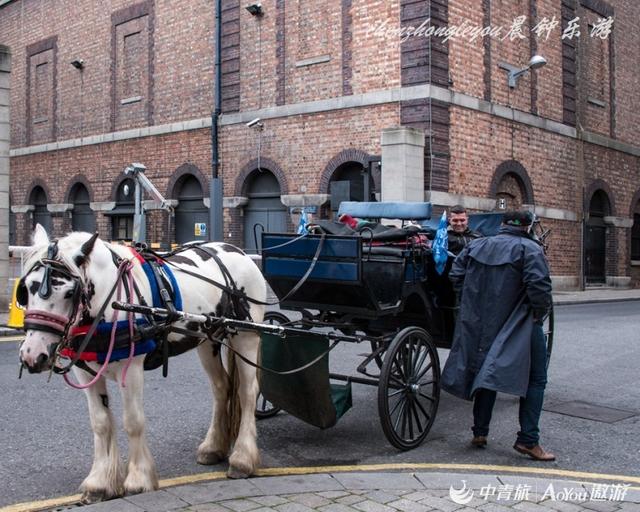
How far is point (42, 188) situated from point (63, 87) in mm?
4028

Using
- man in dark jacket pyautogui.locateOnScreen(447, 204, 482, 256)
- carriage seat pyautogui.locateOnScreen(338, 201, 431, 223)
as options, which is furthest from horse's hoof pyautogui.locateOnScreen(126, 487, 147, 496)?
man in dark jacket pyautogui.locateOnScreen(447, 204, 482, 256)

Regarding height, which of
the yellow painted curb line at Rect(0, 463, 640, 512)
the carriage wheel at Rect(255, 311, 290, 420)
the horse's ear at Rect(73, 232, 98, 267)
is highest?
the horse's ear at Rect(73, 232, 98, 267)

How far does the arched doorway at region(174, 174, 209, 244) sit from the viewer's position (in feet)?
73.4

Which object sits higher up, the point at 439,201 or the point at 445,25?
the point at 445,25

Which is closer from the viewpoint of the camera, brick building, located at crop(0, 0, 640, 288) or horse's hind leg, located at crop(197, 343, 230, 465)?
horse's hind leg, located at crop(197, 343, 230, 465)

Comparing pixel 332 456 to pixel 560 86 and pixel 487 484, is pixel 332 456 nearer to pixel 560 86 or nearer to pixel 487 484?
pixel 487 484

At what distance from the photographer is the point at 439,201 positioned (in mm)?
18125

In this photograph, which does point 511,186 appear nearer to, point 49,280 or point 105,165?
point 105,165

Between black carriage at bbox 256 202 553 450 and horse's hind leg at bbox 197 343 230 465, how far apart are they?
44 cm

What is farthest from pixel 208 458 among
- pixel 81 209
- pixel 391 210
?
pixel 81 209

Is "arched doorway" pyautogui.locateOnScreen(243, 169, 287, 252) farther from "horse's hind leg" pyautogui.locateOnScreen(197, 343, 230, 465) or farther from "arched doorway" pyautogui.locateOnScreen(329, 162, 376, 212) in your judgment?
"horse's hind leg" pyautogui.locateOnScreen(197, 343, 230, 465)

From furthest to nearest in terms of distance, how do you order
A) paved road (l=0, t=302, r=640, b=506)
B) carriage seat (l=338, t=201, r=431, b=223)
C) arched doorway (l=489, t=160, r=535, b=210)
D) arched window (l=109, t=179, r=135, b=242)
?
arched window (l=109, t=179, r=135, b=242)
arched doorway (l=489, t=160, r=535, b=210)
carriage seat (l=338, t=201, r=431, b=223)
paved road (l=0, t=302, r=640, b=506)

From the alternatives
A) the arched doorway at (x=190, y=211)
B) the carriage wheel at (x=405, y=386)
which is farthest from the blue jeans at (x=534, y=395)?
the arched doorway at (x=190, y=211)

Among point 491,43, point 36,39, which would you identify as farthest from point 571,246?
point 36,39
